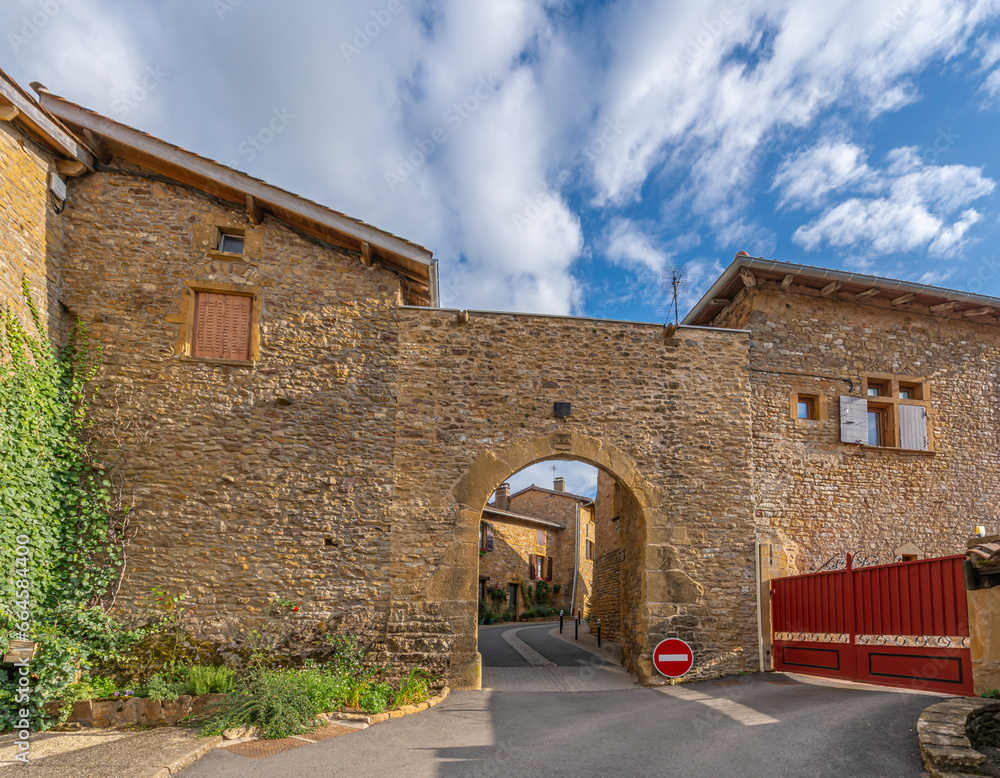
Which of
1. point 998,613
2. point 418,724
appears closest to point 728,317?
point 998,613

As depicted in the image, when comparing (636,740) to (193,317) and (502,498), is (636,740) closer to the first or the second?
(193,317)

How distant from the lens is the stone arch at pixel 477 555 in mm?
8273

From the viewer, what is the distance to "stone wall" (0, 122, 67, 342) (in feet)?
24.1

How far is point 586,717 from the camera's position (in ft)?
22.1

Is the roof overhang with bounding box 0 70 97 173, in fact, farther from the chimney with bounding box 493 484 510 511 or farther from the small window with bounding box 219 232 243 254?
the chimney with bounding box 493 484 510 511

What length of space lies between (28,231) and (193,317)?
2.00m


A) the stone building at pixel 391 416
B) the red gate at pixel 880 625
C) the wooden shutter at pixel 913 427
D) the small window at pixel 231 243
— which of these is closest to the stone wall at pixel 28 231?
the stone building at pixel 391 416

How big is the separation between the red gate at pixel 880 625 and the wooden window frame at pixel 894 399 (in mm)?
3027

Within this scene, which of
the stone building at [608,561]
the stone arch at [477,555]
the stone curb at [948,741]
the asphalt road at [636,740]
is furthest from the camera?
the stone building at [608,561]

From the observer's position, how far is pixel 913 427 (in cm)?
1019

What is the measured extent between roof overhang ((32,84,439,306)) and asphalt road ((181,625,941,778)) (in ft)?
18.6

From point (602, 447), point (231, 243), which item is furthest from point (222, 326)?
point (602, 447)

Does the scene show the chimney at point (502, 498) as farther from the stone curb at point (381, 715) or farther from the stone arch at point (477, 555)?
the stone curb at point (381, 715)

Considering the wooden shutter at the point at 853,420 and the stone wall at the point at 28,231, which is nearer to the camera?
the stone wall at the point at 28,231
